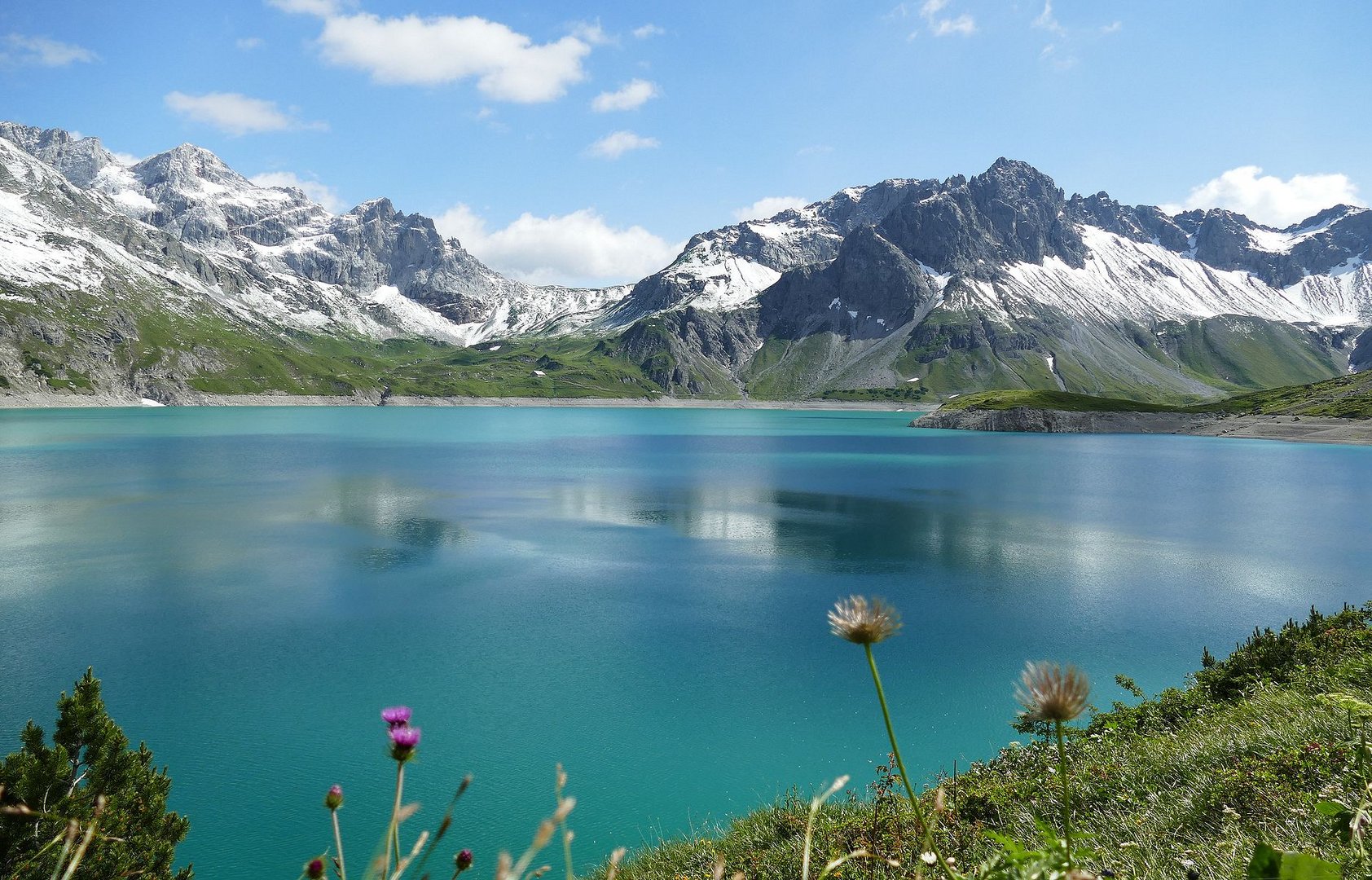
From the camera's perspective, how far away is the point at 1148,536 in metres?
44.5

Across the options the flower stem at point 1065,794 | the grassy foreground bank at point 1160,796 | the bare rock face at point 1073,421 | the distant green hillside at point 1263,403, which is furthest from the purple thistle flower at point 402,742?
the bare rock face at point 1073,421

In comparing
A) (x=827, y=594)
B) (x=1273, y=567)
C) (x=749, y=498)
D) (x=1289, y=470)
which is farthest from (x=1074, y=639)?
(x=1289, y=470)

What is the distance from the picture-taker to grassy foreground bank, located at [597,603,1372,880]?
5.74m

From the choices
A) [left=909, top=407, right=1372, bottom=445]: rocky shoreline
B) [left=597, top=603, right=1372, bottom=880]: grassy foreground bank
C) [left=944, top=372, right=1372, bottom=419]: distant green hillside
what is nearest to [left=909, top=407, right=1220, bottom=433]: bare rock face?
[left=909, top=407, right=1372, bottom=445]: rocky shoreline

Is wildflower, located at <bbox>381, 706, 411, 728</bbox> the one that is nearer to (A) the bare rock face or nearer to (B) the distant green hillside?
(B) the distant green hillside

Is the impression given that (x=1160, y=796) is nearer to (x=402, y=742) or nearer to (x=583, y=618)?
(x=402, y=742)

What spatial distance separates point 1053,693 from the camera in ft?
8.66

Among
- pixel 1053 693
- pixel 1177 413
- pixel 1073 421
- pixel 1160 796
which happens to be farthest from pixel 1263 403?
pixel 1053 693

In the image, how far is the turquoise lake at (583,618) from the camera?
16.7 metres

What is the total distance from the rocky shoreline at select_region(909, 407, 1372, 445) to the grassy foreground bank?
139655 millimetres

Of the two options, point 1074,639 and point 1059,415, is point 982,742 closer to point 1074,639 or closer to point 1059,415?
point 1074,639

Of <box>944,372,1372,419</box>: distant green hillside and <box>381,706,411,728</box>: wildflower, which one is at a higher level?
<box>944,372,1372,419</box>: distant green hillside

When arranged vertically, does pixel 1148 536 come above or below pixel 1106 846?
below

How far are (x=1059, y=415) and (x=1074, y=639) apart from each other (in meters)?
138
